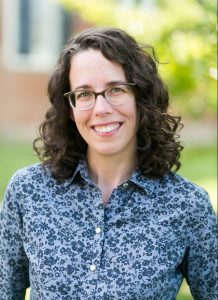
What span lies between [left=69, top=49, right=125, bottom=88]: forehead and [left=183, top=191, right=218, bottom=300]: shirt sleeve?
0.63 m

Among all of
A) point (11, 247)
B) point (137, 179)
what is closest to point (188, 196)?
point (137, 179)

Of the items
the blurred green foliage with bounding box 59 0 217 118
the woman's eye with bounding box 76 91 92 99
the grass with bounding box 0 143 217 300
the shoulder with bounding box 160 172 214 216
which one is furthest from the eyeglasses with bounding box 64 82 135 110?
the grass with bounding box 0 143 217 300

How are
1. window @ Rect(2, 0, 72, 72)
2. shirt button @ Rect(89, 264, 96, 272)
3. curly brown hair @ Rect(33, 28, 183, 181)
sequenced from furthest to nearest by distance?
window @ Rect(2, 0, 72, 72) → curly brown hair @ Rect(33, 28, 183, 181) → shirt button @ Rect(89, 264, 96, 272)

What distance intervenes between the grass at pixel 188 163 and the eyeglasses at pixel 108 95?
5967mm

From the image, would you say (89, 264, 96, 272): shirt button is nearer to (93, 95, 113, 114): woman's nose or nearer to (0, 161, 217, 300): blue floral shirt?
(0, 161, 217, 300): blue floral shirt

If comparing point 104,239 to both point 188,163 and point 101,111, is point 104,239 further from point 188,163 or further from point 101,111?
point 188,163

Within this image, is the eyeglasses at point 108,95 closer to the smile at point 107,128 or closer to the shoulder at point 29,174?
the smile at point 107,128

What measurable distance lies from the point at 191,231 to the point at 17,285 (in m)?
0.80

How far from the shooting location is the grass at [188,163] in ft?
36.2

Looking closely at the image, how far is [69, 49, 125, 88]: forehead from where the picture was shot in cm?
314

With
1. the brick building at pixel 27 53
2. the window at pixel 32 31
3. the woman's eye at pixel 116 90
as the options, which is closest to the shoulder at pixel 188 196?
the woman's eye at pixel 116 90

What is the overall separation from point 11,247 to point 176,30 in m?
3.78

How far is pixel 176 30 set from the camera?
21.7 ft

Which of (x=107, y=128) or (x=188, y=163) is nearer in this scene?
(x=107, y=128)
